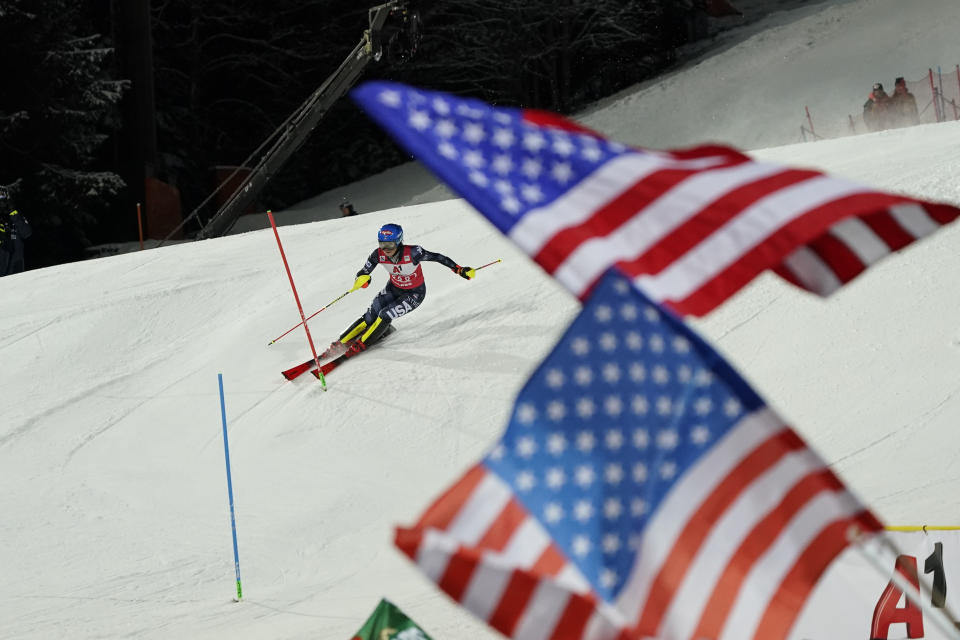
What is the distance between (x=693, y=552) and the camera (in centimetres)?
349

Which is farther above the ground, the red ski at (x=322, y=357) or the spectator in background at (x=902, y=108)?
the spectator in background at (x=902, y=108)

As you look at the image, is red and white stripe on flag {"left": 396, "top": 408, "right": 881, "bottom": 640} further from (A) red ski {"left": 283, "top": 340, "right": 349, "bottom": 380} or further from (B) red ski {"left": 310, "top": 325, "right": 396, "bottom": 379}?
(A) red ski {"left": 283, "top": 340, "right": 349, "bottom": 380}

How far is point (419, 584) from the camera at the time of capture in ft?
30.5

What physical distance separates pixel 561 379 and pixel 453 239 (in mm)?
13815

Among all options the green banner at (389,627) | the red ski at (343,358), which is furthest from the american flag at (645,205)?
the red ski at (343,358)

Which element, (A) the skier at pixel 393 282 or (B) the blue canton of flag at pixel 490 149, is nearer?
(B) the blue canton of flag at pixel 490 149

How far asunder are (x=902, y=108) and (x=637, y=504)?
21.1 m

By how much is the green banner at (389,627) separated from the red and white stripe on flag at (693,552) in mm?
1191

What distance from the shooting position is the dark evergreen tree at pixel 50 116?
24.1m

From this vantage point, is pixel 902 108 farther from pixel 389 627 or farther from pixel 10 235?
pixel 389 627

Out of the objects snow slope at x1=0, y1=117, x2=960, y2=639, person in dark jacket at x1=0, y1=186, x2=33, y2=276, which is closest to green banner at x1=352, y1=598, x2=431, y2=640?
snow slope at x1=0, y1=117, x2=960, y2=639

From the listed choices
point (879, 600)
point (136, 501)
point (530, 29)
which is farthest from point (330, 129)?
point (879, 600)

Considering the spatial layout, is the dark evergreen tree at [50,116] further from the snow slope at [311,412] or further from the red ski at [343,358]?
the red ski at [343,358]

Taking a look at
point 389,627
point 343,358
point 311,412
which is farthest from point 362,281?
point 389,627
